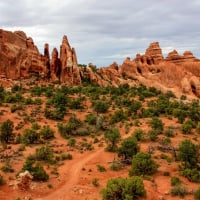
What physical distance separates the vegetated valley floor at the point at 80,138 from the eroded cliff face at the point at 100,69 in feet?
12.3

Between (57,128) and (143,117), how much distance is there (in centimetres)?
1033

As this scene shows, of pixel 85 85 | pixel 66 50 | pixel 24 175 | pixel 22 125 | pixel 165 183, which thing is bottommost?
pixel 165 183

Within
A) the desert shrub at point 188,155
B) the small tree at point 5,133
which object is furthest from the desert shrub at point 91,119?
the desert shrub at point 188,155

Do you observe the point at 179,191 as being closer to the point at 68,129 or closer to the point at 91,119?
the point at 68,129

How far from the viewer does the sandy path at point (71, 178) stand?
1834 centimetres

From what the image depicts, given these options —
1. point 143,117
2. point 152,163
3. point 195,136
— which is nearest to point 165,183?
point 152,163

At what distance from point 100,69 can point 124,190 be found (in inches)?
1920

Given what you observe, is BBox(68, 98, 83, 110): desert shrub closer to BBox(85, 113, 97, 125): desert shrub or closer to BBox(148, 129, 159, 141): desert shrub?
BBox(85, 113, 97, 125): desert shrub

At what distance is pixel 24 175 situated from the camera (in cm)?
1884

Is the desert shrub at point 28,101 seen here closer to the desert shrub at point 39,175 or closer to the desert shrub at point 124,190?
the desert shrub at point 39,175

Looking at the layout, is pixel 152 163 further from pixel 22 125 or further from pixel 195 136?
pixel 22 125

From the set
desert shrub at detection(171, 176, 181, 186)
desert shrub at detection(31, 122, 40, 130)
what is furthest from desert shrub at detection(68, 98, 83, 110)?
desert shrub at detection(171, 176, 181, 186)

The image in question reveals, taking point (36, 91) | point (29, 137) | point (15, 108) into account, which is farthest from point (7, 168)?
point (36, 91)

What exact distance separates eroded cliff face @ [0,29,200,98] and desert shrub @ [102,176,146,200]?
125 feet
